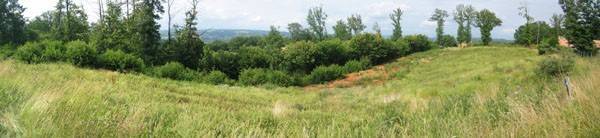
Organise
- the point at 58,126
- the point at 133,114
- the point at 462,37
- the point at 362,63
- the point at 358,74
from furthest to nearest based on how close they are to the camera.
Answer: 1. the point at 462,37
2. the point at 362,63
3. the point at 358,74
4. the point at 133,114
5. the point at 58,126

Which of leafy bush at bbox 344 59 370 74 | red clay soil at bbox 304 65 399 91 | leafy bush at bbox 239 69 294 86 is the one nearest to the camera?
leafy bush at bbox 239 69 294 86

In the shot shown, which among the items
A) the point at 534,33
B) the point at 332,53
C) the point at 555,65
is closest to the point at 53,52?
the point at 555,65

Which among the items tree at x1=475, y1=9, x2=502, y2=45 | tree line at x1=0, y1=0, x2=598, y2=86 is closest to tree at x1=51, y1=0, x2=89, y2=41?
tree line at x1=0, y1=0, x2=598, y2=86

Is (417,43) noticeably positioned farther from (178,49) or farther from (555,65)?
(555,65)

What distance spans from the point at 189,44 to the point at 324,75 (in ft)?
45.8

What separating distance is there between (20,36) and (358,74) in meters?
39.4

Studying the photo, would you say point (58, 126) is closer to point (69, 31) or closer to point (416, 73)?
→ point (416, 73)

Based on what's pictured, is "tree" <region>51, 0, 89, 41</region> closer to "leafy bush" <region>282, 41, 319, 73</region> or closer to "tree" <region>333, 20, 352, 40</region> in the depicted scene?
"leafy bush" <region>282, 41, 319, 73</region>

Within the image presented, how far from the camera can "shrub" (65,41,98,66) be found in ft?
115

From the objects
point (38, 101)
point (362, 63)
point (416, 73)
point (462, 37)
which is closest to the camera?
point (38, 101)

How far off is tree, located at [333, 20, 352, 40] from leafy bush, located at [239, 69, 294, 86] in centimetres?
5361

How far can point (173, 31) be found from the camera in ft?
167

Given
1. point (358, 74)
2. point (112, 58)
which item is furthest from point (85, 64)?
point (358, 74)

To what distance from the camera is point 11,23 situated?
5950 cm
